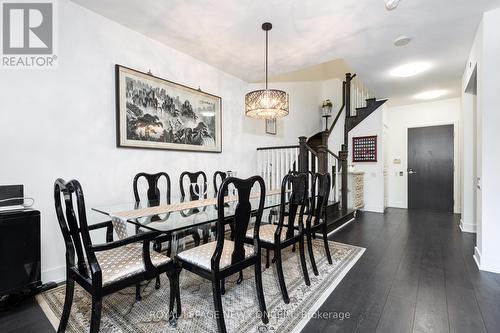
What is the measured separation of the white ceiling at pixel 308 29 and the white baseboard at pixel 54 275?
265cm

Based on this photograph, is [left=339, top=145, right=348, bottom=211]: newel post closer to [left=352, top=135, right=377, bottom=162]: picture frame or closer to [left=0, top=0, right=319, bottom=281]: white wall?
[left=352, top=135, right=377, bottom=162]: picture frame

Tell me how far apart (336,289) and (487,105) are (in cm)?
253

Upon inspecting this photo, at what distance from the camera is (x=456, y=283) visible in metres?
2.25

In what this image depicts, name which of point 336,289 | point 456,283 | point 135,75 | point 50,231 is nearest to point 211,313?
point 336,289

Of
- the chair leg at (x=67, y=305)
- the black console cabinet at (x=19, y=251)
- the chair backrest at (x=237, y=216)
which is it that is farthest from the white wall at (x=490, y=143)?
the black console cabinet at (x=19, y=251)

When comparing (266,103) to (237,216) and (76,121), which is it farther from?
(76,121)

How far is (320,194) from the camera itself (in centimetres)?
261

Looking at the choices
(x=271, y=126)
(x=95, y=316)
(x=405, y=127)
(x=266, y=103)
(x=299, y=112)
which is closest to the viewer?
(x=95, y=316)

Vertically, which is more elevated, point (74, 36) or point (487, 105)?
point (74, 36)

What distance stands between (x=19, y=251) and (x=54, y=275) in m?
0.57

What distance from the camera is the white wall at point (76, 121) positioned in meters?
2.14

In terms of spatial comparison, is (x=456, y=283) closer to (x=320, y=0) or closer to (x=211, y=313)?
(x=211, y=313)

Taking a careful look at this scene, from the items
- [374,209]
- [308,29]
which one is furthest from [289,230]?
[374,209]

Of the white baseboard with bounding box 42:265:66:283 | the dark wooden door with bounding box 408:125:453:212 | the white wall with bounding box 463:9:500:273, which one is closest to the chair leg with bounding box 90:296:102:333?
the white baseboard with bounding box 42:265:66:283
